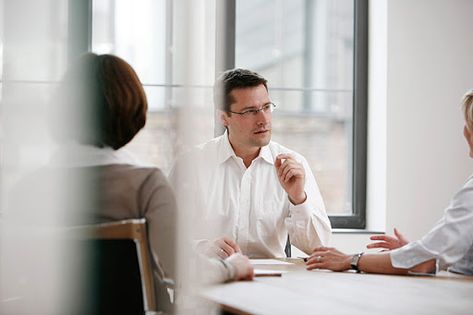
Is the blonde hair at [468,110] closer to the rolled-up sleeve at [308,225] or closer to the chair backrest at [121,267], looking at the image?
the rolled-up sleeve at [308,225]

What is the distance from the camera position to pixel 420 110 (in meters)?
3.56

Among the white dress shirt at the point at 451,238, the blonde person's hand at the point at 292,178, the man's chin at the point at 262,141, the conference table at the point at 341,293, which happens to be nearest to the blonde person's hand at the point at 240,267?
the conference table at the point at 341,293

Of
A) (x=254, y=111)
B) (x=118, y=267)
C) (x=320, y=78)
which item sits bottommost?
(x=118, y=267)

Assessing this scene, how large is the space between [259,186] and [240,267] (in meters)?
0.92

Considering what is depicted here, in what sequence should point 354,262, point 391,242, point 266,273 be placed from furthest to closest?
point 391,242 < point 354,262 < point 266,273

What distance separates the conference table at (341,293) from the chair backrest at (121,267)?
0.11m

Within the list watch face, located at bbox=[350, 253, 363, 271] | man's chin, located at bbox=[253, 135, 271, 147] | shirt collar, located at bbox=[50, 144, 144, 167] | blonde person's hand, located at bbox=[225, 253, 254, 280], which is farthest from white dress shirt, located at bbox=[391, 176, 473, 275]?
shirt collar, located at bbox=[50, 144, 144, 167]

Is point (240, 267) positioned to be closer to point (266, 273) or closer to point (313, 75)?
point (266, 273)

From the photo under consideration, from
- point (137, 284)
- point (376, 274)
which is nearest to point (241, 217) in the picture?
point (376, 274)

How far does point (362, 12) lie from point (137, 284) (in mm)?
2629

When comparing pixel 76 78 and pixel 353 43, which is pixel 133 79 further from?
pixel 353 43

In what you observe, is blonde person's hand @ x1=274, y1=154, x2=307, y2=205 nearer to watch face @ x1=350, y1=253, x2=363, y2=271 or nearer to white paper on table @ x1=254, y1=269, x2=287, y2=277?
watch face @ x1=350, y1=253, x2=363, y2=271

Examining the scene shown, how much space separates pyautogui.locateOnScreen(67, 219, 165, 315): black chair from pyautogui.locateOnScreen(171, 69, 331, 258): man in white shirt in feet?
3.54

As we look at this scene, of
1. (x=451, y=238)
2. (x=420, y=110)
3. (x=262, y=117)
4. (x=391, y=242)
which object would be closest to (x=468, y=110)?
(x=451, y=238)
